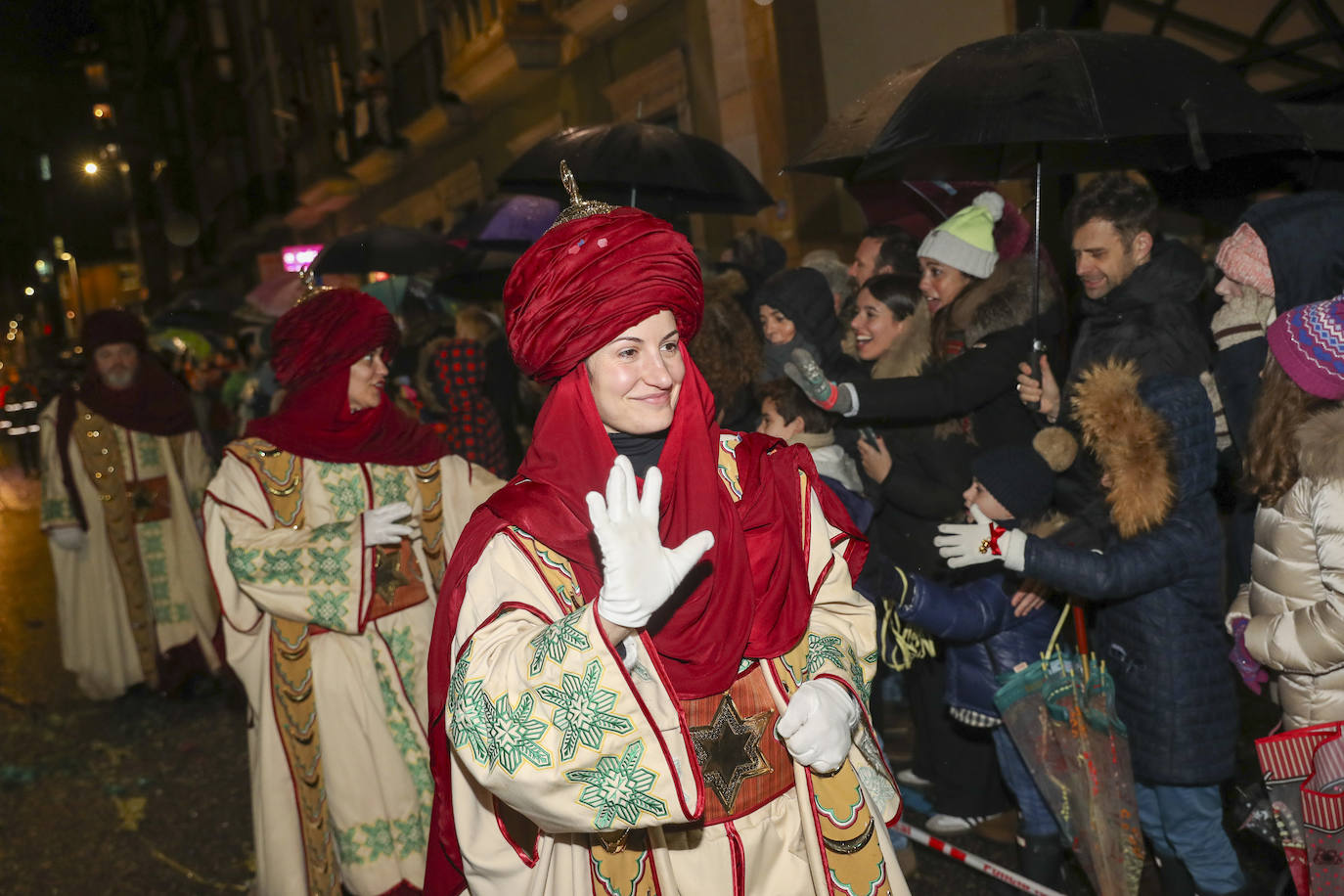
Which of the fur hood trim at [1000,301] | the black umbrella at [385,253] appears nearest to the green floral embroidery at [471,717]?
the fur hood trim at [1000,301]

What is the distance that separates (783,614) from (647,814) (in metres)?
0.56

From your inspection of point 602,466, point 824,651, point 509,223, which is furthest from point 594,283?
point 509,223

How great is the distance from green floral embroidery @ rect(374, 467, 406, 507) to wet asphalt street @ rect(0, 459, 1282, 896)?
5.75 ft

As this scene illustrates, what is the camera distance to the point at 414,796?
3611 millimetres

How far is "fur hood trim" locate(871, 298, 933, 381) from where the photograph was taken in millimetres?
4242

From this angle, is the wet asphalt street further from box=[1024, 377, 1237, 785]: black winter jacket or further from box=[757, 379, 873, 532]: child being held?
box=[757, 379, 873, 532]: child being held

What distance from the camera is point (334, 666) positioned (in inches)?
141

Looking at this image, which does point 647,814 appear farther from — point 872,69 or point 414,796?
point 872,69

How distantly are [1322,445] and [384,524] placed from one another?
2.55 metres

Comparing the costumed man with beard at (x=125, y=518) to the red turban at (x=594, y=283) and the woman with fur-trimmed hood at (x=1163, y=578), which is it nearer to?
the woman with fur-trimmed hood at (x=1163, y=578)

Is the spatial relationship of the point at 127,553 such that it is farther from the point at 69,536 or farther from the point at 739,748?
the point at 739,748

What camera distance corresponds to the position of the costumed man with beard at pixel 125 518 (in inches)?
263

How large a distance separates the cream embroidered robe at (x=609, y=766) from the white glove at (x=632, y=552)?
0.07 m

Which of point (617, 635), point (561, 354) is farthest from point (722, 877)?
point (561, 354)
